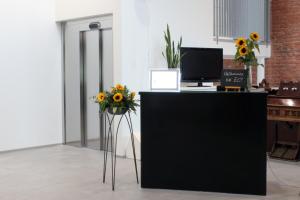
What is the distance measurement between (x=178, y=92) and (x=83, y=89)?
130 inches

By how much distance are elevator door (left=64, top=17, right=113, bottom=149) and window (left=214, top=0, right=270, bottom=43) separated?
213 cm

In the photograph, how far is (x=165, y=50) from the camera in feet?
23.4

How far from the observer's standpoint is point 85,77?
768 centimetres

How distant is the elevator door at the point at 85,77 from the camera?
24.0 ft

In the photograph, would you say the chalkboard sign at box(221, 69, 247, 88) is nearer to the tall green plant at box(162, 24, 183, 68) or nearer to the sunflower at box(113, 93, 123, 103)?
the sunflower at box(113, 93, 123, 103)

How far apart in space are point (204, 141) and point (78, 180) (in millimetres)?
1595

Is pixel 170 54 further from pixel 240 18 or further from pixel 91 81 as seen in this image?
pixel 240 18

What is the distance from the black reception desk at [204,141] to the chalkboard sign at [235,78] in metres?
0.23

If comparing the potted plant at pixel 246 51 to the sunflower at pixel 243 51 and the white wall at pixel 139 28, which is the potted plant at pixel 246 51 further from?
the white wall at pixel 139 28

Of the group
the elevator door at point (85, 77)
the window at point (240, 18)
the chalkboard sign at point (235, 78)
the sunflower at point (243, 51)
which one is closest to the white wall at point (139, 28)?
the elevator door at point (85, 77)

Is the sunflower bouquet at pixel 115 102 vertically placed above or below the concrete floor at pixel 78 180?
above

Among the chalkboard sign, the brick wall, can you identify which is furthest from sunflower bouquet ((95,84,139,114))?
the brick wall

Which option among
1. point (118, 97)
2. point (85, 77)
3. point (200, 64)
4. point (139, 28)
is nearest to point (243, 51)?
point (118, 97)

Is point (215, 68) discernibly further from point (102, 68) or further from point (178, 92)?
point (178, 92)
